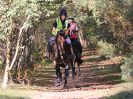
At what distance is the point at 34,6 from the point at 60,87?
150 inches

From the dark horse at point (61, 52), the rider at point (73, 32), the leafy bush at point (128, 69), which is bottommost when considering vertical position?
the leafy bush at point (128, 69)

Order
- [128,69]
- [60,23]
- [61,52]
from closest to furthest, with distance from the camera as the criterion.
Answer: [128,69], [60,23], [61,52]

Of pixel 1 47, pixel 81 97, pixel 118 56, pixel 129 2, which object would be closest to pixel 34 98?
pixel 81 97

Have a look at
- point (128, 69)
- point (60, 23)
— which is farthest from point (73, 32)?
point (128, 69)

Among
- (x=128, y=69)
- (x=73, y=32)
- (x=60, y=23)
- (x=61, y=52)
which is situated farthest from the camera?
(x=73, y=32)

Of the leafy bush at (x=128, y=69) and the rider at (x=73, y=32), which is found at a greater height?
the rider at (x=73, y=32)

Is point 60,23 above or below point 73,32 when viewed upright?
above

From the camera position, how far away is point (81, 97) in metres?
14.8

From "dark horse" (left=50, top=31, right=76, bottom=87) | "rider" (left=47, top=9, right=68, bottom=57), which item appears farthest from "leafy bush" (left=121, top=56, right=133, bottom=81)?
"rider" (left=47, top=9, right=68, bottom=57)

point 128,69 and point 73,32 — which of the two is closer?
point 128,69

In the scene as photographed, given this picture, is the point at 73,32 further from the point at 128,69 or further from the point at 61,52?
the point at 128,69

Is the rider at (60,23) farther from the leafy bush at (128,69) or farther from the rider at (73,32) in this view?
the leafy bush at (128,69)

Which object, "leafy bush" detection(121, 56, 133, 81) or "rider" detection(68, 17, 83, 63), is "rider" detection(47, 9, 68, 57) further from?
"leafy bush" detection(121, 56, 133, 81)

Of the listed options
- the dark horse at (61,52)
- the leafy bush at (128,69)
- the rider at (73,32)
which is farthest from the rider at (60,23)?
the leafy bush at (128,69)
